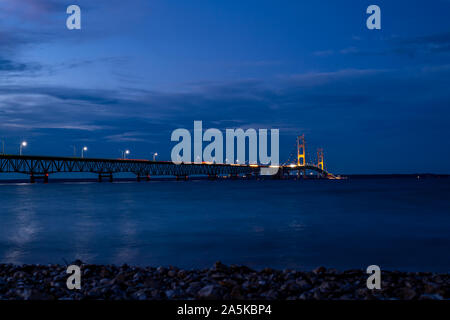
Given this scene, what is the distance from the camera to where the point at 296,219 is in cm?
2566

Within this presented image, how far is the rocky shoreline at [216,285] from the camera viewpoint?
635cm

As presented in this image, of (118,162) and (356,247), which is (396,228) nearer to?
(356,247)

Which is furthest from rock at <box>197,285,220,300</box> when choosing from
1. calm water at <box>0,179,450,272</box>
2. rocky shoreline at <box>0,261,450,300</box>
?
calm water at <box>0,179,450,272</box>

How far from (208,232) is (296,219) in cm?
824

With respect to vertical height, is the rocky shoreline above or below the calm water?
above

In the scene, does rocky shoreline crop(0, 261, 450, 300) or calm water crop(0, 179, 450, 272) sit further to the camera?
calm water crop(0, 179, 450, 272)

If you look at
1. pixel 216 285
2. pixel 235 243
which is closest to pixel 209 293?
pixel 216 285

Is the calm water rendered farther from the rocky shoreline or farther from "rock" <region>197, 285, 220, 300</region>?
"rock" <region>197, 285, 220, 300</region>

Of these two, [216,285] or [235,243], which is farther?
[235,243]

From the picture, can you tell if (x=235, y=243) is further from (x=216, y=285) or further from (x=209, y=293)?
(x=209, y=293)

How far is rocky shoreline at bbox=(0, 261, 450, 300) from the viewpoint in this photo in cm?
635

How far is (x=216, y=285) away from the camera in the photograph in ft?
21.9

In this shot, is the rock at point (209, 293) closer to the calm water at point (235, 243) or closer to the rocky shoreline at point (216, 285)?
the rocky shoreline at point (216, 285)
